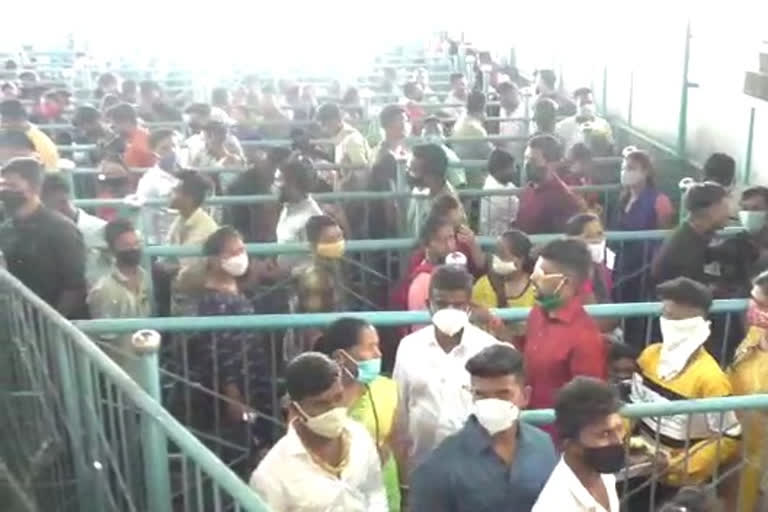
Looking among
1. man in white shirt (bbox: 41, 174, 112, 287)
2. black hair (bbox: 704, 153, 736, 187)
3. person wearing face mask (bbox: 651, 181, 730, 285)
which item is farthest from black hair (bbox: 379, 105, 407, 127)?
person wearing face mask (bbox: 651, 181, 730, 285)

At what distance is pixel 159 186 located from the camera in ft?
23.2

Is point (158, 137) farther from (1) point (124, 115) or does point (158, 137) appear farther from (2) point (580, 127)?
(2) point (580, 127)

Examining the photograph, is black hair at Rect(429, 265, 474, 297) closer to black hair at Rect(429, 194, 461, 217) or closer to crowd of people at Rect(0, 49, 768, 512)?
crowd of people at Rect(0, 49, 768, 512)

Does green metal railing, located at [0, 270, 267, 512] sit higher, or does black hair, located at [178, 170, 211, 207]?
black hair, located at [178, 170, 211, 207]

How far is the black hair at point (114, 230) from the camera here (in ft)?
16.8

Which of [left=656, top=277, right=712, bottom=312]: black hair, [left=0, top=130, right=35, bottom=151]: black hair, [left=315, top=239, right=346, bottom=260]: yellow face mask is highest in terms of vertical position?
[left=0, top=130, right=35, bottom=151]: black hair

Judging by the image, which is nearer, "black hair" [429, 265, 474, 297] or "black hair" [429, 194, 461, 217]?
"black hair" [429, 265, 474, 297]

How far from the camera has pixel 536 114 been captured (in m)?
9.47

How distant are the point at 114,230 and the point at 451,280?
193 centimetres

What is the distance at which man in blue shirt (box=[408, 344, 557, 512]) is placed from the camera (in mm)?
3107

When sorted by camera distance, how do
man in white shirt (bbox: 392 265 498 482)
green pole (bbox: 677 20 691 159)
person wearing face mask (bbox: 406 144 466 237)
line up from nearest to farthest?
man in white shirt (bbox: 392 265 498 482)
person wearing face mask (bbox: 406 144 466 237)
green pole (bbox: 677 20 691 159)

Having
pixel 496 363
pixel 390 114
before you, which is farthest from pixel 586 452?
pixel 390 114

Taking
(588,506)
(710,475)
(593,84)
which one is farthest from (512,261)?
(593,84)

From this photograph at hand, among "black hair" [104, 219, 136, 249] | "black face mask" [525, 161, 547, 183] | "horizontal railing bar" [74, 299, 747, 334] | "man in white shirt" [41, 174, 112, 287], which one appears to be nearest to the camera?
"horizontal railing bar" [74, 299, 747, 334]
